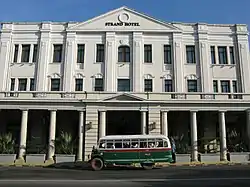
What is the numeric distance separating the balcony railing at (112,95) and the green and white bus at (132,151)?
6244mm

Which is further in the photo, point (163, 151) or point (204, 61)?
point (204, 61)

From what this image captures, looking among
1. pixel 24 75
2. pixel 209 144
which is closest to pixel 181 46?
pixel 209 144

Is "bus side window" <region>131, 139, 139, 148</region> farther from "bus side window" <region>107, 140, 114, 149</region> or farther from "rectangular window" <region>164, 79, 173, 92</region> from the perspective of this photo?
"rectangular window" <region>164, 79, 173, 92</region>

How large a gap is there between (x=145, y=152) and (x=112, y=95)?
758 centimetres

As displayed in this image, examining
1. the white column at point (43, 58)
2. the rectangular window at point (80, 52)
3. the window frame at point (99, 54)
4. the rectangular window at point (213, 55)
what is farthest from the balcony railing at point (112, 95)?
the window frame at point (99, 54)

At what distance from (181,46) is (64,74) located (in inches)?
499

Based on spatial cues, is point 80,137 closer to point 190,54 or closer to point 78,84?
point 78,84

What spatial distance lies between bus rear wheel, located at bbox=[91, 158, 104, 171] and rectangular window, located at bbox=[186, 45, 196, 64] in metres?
16.6

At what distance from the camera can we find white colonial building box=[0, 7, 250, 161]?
29625 millimetres

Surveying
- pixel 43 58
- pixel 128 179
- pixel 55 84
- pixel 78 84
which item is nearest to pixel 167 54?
pixel 78 84

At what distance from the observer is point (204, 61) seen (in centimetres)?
3241

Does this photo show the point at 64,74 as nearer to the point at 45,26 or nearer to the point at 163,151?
the point at 45,26

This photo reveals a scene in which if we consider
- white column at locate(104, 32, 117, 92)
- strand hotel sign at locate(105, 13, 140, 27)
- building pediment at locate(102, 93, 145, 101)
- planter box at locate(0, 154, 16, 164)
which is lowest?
planter box at locate(0, 154, 16, 164)

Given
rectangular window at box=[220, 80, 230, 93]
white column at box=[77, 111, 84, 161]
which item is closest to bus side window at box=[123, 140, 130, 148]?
white column at box=[77, 111, 84, 161]
